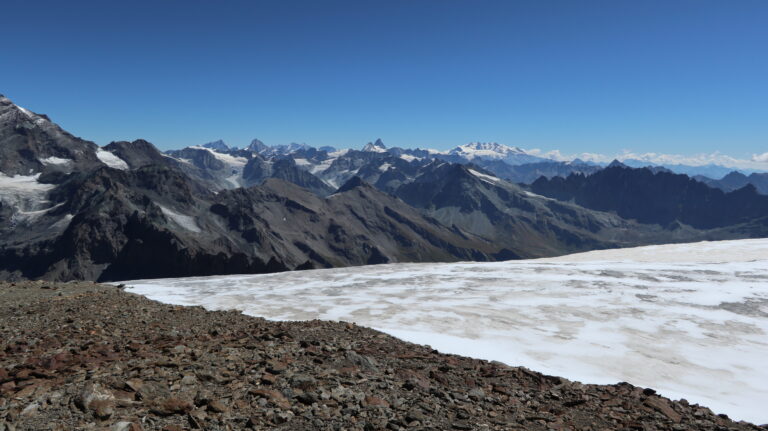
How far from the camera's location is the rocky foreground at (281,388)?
7.96 m

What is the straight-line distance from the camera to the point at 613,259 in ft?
129

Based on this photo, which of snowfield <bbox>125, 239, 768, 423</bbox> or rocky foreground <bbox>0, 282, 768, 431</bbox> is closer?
rocky foreground <bbox>0, 282, 768, 431</bbox>

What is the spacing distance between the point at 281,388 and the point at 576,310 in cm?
1770

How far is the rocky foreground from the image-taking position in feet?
26.1

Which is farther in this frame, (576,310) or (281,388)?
(576,310)

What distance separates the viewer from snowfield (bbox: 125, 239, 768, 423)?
49.4 feet

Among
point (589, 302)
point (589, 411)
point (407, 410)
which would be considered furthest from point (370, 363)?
point (589, 302)

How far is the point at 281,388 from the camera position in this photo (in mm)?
9281

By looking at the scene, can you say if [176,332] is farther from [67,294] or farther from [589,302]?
[589,302]

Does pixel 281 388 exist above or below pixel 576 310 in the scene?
above

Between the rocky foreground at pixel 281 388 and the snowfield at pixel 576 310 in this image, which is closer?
the rocky foreground at pixel 281 388

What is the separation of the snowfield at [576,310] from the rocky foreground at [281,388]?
143 inches

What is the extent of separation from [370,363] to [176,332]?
7.20 metres

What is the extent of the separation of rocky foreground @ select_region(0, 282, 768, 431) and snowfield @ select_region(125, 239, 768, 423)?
3638 millimetres
